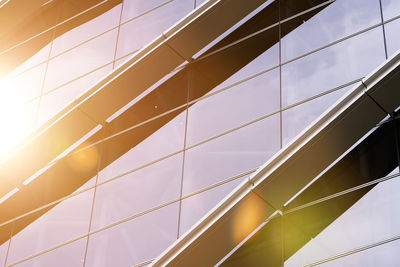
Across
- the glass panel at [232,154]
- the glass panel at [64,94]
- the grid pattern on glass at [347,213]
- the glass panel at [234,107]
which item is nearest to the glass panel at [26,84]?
the glass panel at [64,94]

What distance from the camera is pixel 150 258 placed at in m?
19.9

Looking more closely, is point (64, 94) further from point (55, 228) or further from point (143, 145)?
point (55, 228)

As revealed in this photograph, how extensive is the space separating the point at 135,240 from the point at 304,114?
5.49 m

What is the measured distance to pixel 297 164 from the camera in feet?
57.3

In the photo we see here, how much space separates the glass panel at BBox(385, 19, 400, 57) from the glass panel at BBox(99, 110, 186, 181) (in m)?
6.24

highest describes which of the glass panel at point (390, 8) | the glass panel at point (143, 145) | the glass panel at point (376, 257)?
the glass panel at point (390, 8)

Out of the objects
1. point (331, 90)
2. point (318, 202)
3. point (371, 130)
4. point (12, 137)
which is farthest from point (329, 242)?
point (12, 137)

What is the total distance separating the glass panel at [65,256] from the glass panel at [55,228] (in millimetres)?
272

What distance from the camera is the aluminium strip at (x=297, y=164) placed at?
56.1 ft

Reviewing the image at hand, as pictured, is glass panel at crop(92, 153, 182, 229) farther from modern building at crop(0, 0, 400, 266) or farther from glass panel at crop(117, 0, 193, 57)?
glass panel at crop(117, 0, 193, 57)

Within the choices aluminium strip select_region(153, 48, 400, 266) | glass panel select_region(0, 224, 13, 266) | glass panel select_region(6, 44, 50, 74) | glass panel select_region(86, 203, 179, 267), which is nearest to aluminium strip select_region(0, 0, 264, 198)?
glass panel select_region(0, 224, 13, 266)

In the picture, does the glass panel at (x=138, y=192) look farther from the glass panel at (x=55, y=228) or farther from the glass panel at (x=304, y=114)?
the glass panel at (x=304, y=114)

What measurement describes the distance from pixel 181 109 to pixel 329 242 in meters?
7.31

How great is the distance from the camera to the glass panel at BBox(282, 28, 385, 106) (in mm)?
18906
